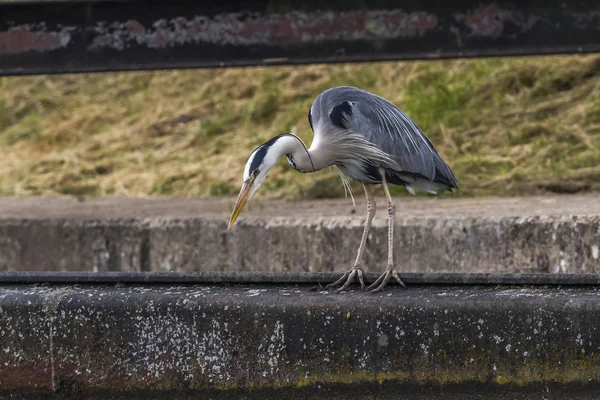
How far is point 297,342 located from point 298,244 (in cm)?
190

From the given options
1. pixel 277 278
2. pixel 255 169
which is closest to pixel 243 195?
pixel 255 169

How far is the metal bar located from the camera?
3777mm

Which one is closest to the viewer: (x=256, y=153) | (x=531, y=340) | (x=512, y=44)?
(x=531, y=340)

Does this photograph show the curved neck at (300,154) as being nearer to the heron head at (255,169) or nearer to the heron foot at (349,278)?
the heron head at (255,169)

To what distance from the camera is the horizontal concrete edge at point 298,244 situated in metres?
5.14

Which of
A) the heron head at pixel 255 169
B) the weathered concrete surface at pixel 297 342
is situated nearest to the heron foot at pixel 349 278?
the weathered concrete surface at pixel 297 342

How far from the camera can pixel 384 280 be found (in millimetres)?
4039

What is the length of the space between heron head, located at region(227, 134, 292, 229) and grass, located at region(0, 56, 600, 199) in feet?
8.36

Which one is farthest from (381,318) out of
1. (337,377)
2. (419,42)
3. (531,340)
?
(419,42)

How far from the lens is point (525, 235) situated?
521cm

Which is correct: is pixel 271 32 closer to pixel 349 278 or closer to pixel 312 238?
pixel 312 238

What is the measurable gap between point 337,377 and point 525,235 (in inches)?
69.2

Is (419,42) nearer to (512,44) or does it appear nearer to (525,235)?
(512,44)

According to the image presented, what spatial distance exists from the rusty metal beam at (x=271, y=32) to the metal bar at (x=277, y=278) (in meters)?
1.67
